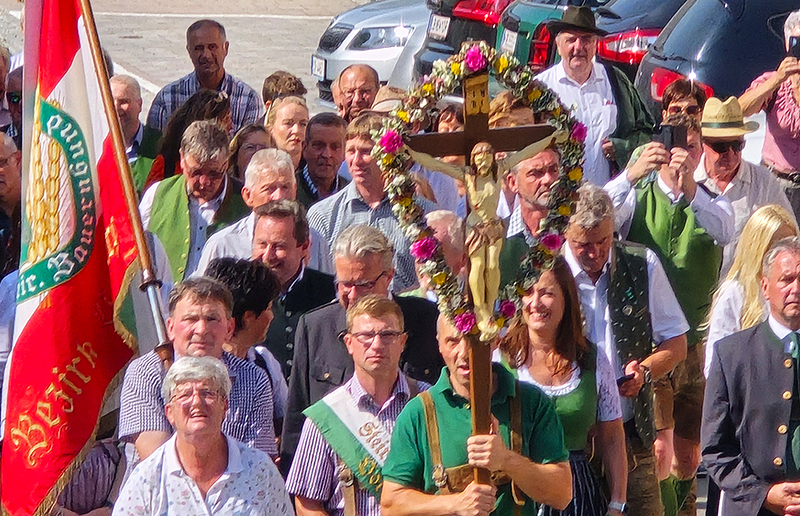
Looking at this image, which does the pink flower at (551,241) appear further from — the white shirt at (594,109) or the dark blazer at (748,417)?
the white shirt at (594,109)

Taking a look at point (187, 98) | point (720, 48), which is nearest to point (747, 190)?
point (720, 48)

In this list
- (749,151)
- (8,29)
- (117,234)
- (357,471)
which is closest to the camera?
(357,471)

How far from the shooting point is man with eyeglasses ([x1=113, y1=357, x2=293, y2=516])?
17.9 feet

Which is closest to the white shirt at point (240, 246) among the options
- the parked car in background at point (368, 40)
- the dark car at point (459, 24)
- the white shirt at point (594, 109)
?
the white shirt at point (594, 109)

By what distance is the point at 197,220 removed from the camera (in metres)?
8.15

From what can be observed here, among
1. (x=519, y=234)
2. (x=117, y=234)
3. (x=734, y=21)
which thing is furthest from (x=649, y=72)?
(x=117, y=234)

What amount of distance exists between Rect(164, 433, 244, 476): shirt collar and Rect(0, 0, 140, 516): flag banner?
0.77 m

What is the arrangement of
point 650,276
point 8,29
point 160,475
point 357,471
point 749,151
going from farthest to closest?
point 8,29 → point 749,151 → point 650,276 → point 357,471 → point 160,475

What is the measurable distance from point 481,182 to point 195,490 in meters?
1.36

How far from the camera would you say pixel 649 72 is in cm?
1070

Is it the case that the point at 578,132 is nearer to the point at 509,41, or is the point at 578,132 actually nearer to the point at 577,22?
the point at 577,22

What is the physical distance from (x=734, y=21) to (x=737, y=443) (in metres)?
5.08

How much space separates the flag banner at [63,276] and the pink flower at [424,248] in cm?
137

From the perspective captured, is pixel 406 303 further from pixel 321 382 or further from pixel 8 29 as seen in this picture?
pixel 8 29
